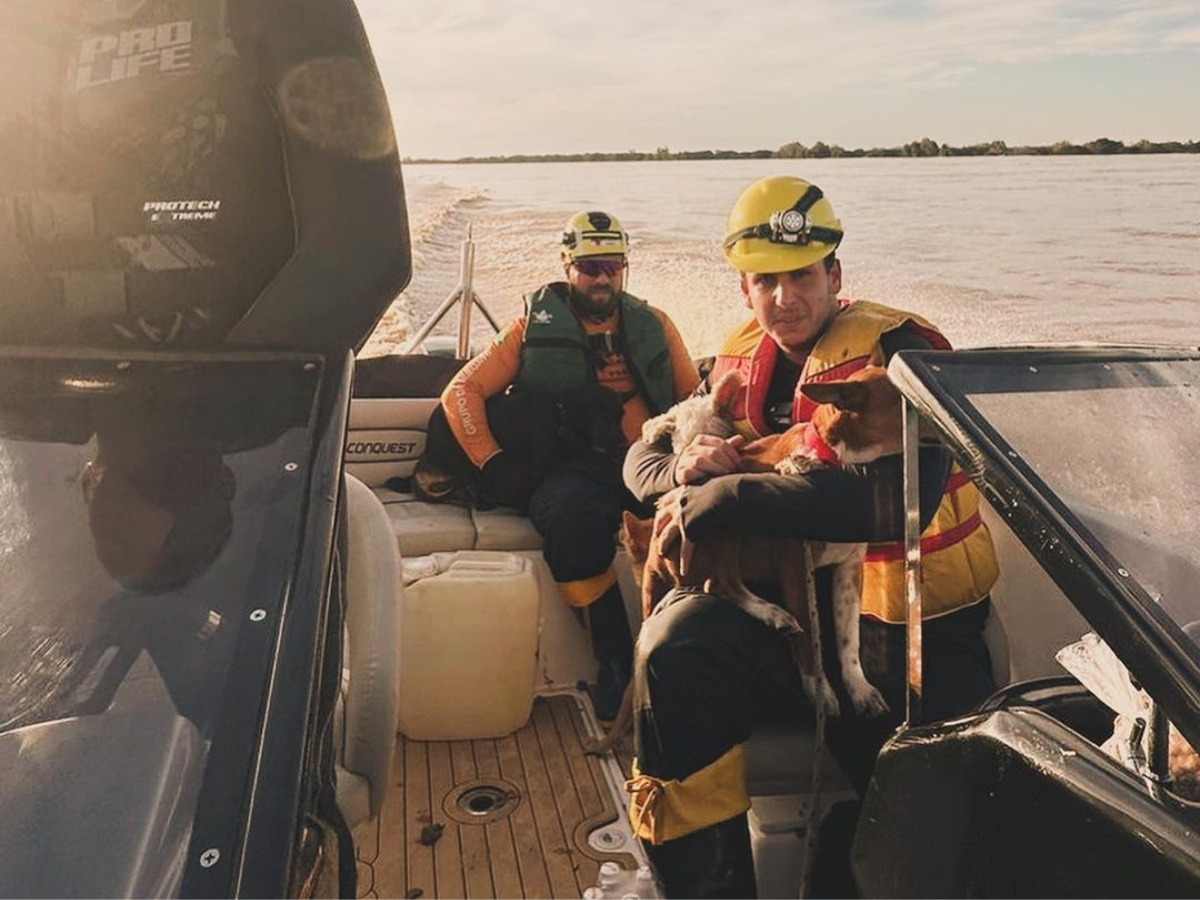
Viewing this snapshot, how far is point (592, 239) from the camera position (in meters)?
4.62

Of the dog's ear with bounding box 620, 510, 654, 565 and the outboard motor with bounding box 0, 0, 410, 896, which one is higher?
the outboard motor with bounding box 0, 0, 410, 896

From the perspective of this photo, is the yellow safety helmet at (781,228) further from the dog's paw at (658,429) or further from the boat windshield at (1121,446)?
the boat windshield at (1121,446)

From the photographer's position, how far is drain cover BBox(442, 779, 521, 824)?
9.37ft

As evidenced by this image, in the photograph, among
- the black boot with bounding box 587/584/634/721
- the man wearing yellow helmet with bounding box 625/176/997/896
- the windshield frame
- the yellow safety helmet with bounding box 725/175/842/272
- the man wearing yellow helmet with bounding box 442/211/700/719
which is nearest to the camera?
the windshield frame

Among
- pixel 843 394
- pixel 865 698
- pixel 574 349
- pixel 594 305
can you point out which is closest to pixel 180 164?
pixel 843 394

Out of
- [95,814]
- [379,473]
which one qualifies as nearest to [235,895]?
[95,814]

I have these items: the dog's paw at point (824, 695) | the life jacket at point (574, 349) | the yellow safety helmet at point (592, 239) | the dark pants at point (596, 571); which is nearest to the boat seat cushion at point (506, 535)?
the dark pants at point (596, 571)

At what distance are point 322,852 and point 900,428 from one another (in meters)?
1.48

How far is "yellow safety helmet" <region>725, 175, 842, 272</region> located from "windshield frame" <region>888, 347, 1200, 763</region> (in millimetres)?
997

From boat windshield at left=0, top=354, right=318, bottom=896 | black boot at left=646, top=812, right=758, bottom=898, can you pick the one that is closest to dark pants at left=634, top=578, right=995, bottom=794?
black boot at left=646, top=812, right=758, bottom=898

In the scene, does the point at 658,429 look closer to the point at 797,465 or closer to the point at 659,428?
the point at 659,428

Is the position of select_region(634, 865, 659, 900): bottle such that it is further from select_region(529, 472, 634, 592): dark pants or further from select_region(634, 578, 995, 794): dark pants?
select_region(529, 472, 634, 592): dark pants

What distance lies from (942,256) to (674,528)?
2771 cm

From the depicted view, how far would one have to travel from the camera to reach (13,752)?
0.93 m
